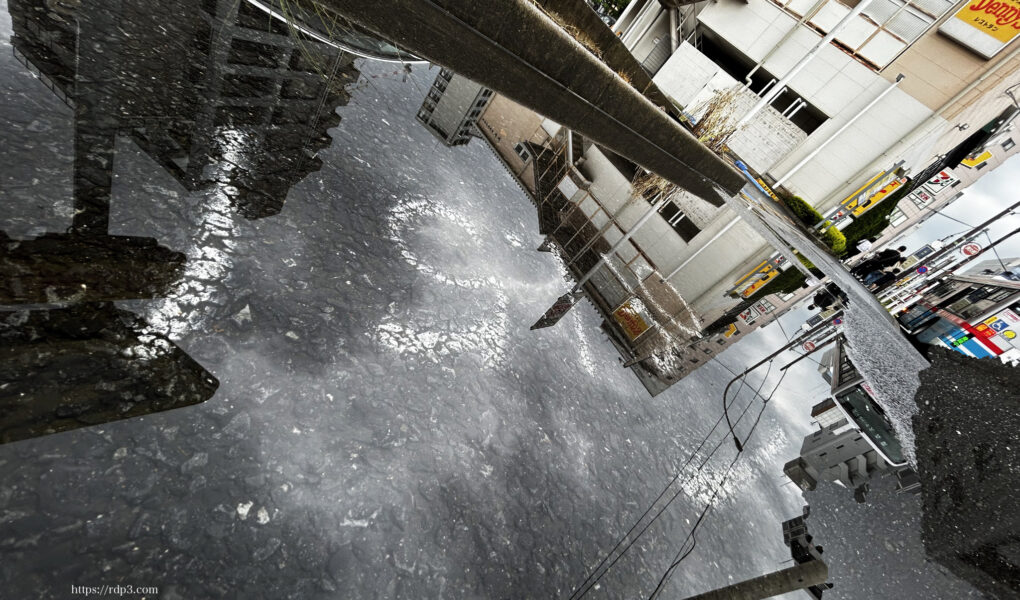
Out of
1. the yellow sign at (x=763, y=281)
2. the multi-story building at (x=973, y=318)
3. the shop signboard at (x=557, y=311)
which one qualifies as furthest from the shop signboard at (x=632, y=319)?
the multi-story building at (x=973, y=318)

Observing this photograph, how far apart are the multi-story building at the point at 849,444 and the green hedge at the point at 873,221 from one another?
3.33 meters

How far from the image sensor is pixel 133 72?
3744 millimetres

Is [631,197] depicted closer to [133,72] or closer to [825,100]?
[825,100]

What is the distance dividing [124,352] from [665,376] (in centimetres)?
922

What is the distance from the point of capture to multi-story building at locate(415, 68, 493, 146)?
7.52 meters

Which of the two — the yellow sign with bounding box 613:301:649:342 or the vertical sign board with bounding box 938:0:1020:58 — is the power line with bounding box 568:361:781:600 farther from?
the vertical sign board with bounding box 938:0:1020:58

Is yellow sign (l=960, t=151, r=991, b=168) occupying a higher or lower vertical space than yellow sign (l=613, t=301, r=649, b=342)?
higher

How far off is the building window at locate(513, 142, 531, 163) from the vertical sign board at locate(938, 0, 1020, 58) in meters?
10.8

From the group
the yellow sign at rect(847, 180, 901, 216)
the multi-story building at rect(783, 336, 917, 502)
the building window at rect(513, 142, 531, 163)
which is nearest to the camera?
the multi-story building at rect(783, 336, 917, 502)

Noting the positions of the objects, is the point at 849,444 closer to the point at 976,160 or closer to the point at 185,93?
the point at 976,160

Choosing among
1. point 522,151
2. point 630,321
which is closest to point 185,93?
point 630,321

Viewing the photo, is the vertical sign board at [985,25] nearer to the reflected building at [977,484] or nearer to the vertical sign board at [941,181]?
the vertical sign board at [941,181]

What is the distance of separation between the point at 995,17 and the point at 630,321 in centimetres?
1042

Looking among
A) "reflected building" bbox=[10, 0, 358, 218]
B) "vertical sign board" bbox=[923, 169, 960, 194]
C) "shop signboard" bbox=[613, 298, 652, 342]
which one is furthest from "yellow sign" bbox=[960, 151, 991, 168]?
"reflected building" bbox=[10, 0, 358, 218]
